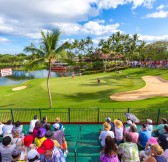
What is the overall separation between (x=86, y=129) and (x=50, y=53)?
9.04 m

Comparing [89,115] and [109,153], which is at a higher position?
[109,153]

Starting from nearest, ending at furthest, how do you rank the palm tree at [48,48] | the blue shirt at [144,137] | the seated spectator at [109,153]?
the seated spectator at [109,153]
the blue shirt at [144,137]
the palm tree at [48,48]

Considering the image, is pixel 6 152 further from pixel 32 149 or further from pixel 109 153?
pixel 109 153

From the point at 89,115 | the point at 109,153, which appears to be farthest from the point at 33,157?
the point at 89,115

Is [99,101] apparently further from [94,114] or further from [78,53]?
[78,53]

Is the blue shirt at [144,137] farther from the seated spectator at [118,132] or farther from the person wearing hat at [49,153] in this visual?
the person wearing hat at [49,153]

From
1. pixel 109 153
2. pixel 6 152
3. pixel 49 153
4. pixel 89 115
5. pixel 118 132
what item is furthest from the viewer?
pixel 89 115

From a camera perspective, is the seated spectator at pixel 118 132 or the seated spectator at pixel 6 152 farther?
the seated spectator at pixel 118 132

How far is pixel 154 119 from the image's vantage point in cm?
1505

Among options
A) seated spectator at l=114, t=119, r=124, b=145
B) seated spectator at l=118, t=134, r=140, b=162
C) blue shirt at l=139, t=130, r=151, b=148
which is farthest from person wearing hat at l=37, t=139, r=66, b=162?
blue shirt at l=139, t=130, r=151, b=148

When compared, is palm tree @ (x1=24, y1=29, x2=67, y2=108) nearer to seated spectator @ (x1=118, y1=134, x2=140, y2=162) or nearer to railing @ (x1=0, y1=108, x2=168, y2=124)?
railing @ (x1=0, y1=108, x2=168, y2=124)

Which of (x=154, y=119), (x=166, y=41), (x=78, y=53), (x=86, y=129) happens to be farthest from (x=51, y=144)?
(x=78, y=53)

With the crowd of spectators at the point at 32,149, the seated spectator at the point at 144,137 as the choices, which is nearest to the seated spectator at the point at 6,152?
the crowd of spectators at the point at 32,149

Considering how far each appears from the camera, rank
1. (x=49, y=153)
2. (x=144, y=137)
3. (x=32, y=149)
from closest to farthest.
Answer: (x=49, y=153), (x=32, y=149), (x=144, y=137)
